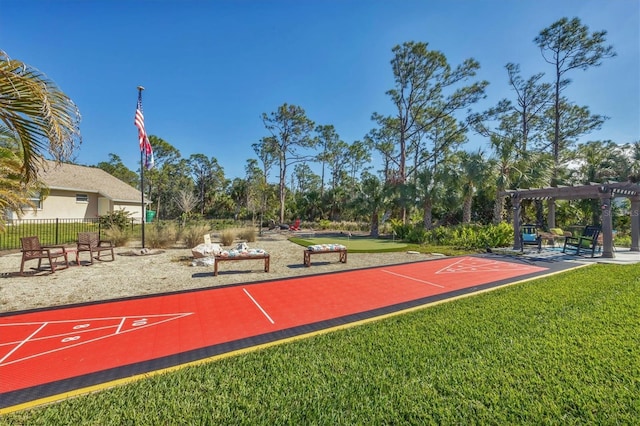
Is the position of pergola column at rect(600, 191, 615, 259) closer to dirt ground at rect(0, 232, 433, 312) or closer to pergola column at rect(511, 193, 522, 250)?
pergola column at rect(511, 193, 522, 250)

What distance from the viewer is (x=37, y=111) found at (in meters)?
3.71

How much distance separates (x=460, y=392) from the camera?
2.36m

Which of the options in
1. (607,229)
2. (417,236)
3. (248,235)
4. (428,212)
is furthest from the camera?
(428,212)

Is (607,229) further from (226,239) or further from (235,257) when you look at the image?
(226,239)

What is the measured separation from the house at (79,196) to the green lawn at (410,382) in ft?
59.4

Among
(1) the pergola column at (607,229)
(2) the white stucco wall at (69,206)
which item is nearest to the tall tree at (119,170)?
(2) the white stucco wall at (69,206)

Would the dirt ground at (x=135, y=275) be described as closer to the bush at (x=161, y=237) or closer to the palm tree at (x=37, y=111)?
the bush at (x=161, y=237)

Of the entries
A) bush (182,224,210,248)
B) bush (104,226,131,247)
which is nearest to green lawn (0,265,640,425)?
bush (182,224,210,248)

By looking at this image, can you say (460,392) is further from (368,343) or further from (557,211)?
(557,211)

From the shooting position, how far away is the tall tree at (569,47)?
59.6 feet

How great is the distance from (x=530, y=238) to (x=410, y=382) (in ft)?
43.2

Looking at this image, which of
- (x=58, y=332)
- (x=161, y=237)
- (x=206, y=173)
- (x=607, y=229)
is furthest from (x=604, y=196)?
(x=206, y=173)

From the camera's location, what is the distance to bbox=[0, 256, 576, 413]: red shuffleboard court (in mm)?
2744

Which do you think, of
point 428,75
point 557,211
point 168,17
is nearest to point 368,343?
point 168,17
